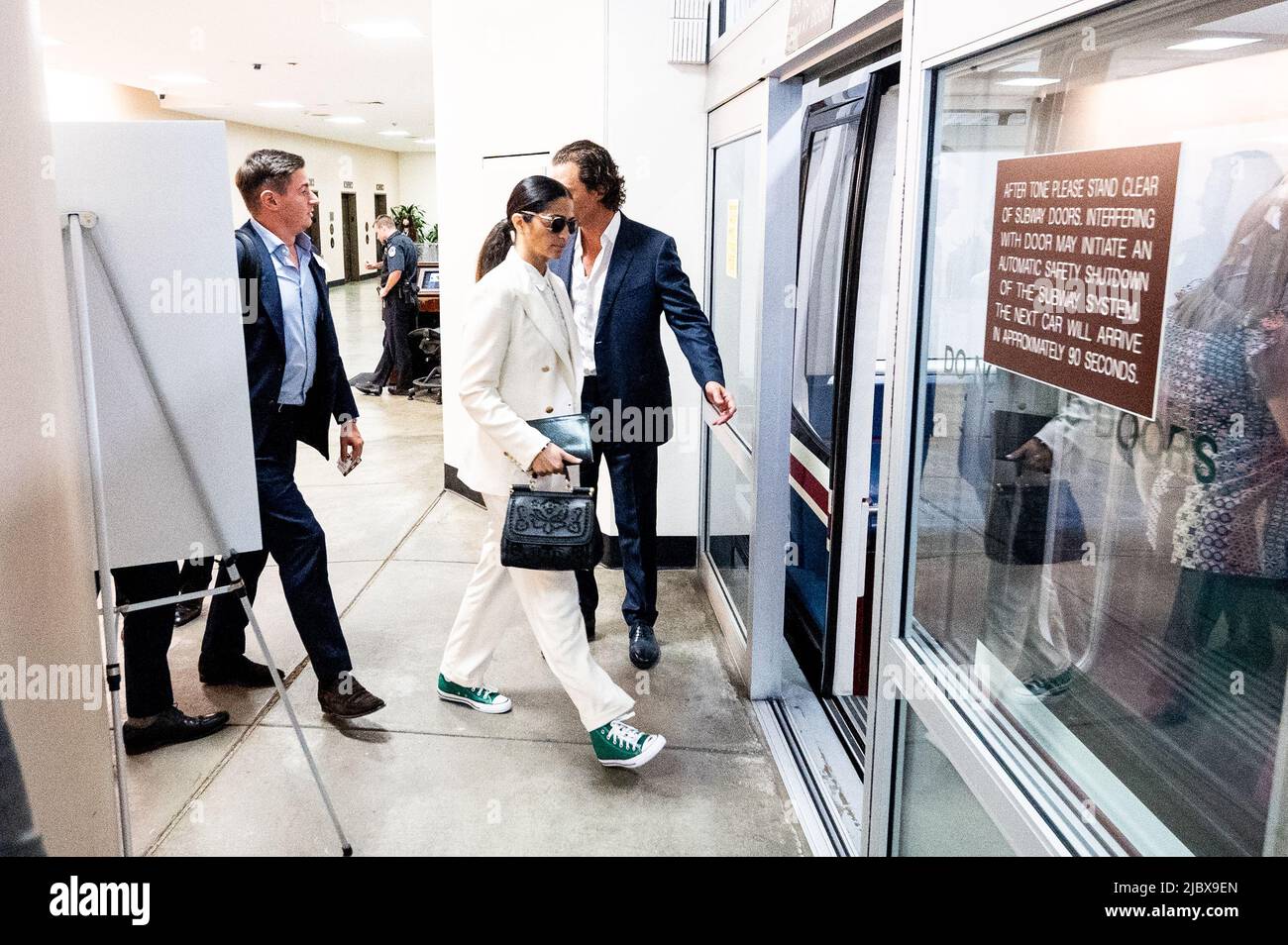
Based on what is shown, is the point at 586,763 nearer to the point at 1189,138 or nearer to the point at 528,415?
the point at 528,415

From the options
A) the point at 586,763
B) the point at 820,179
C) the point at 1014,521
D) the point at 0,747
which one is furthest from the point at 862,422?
the point at 0,747

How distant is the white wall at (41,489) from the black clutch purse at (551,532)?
3.54ft

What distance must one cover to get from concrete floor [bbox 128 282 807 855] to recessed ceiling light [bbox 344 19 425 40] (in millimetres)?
7239

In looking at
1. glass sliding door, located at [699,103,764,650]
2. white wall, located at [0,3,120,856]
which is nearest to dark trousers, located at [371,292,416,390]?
glass sliding door, located at [699,103,764,650]

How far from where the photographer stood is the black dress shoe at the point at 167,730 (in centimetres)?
320

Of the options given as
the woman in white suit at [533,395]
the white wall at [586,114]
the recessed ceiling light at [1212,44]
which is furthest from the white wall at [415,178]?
the recessed ceiling light at [1212,44]

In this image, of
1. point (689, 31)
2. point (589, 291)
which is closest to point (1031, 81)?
point (589, 291)

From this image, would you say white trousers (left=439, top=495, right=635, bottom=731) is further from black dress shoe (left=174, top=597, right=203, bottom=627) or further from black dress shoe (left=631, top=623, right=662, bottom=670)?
black dress shoe (left=174, top=597, right=203, bottom=627)

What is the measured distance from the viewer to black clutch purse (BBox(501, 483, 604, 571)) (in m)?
2.83

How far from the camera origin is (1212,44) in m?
1.23

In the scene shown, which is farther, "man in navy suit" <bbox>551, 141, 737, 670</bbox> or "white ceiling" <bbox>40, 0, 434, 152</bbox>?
"white ceiling" <bbox>40, 0, 434, 152</bbox>

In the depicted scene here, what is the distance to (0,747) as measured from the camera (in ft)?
4.24

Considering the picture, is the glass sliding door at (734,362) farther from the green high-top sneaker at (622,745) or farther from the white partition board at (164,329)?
the white partition board at (164,329)

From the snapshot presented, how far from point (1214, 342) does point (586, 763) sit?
7.50ft
